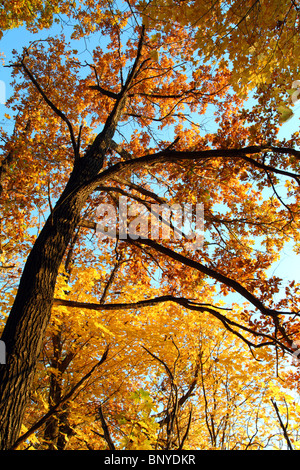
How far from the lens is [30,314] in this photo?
2479mm

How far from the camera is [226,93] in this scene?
704 cm

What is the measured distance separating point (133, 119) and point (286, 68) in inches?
162

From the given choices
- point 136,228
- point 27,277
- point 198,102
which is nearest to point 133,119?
point 198,102

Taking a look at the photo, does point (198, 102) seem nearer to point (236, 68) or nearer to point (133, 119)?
point (133, 119)

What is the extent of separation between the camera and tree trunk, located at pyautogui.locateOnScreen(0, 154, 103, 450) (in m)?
2.07

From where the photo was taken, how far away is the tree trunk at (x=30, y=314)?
2.07 meters
